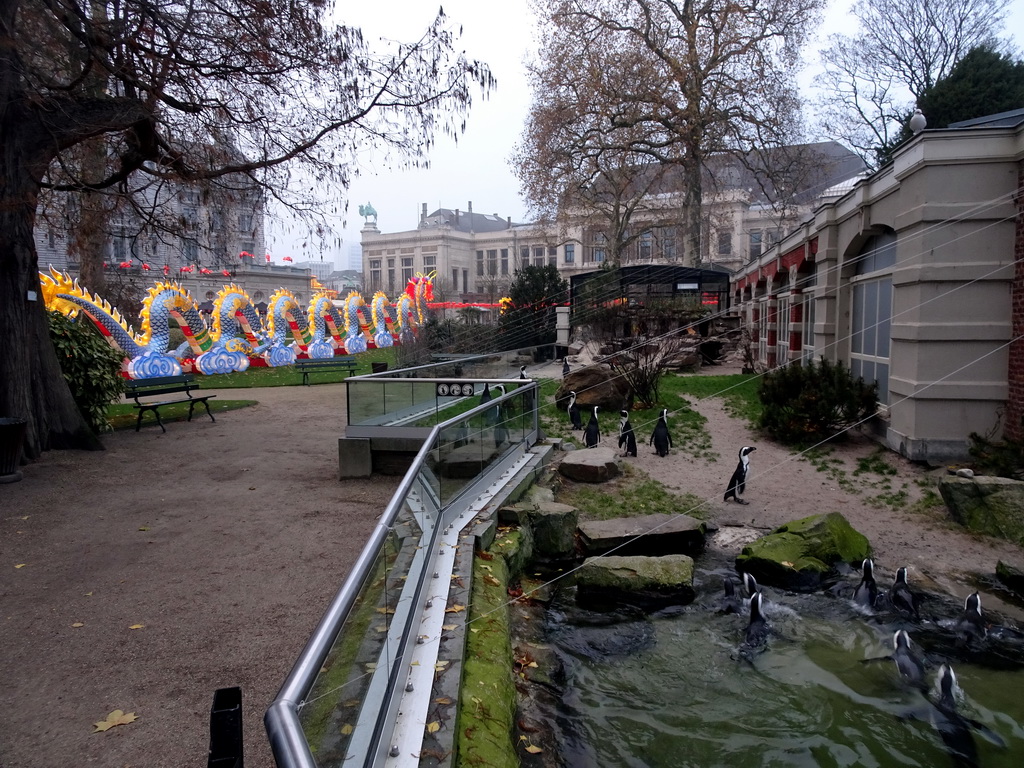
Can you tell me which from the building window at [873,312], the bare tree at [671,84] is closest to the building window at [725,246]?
the bare tree at [671,84]

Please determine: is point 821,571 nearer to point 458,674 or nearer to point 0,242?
point 458,674

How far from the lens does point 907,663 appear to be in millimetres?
5426

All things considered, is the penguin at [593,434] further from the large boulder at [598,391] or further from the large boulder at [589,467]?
the large boulder at [598,391]

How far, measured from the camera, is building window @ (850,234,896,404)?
12.0 meters

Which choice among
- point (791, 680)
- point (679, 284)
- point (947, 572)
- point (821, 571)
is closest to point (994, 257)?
Result: point (947, 572)

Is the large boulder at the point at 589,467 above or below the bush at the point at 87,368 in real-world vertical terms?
below

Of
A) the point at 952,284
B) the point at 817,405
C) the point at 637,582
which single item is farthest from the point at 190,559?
the point at 952,284

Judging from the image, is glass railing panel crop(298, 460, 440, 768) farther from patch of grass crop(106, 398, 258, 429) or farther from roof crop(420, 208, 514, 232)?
roof crop(420, 208, 514, 232)

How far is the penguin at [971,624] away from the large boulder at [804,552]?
4.62 feet

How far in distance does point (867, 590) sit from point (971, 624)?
2.86ft

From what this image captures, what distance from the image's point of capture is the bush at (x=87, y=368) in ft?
40.7

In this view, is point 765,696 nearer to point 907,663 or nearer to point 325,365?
point 907,663

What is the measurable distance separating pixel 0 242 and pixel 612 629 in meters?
10.3

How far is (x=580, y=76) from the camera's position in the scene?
3005cm
